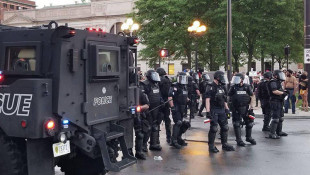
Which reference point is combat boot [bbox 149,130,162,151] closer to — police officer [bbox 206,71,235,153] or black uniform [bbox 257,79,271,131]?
police officer [bbox 206,71,235,153]

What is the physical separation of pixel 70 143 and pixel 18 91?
1161 mm

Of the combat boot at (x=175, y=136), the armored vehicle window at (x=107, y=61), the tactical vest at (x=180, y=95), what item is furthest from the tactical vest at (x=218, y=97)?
the armored vehicle window at (x=107, y=61)

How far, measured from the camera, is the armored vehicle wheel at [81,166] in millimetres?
6922

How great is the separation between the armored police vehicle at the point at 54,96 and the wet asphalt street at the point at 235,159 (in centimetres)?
172

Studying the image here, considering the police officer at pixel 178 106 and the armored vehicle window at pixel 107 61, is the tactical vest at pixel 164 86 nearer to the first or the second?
the police officer at pixel 178 106

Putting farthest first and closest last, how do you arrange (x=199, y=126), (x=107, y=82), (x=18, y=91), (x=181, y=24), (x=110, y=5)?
1. (x=110, y=5)
2. (x=181, y=24)
3. (x=199, y=126)
4. (x=107, y=82)
5. (x=18, y=91)

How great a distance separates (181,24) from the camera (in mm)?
33844

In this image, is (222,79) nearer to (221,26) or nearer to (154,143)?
(154,143)

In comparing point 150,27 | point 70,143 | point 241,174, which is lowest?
point 241,174

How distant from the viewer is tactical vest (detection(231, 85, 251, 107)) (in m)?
10.4

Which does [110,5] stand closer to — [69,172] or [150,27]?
[150,27]

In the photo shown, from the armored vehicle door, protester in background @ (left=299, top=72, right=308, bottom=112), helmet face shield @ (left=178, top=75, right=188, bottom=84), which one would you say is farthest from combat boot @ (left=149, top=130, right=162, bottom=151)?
protester in background @ (left=299, top=72, right=308, bottom=112)

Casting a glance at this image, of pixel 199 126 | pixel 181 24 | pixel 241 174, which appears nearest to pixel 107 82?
pixel 241 174

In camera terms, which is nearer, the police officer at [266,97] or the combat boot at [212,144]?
the combat boot at [212,144]
